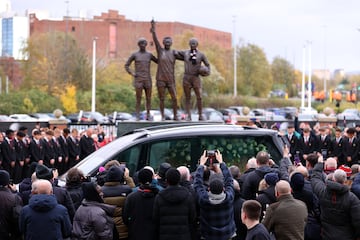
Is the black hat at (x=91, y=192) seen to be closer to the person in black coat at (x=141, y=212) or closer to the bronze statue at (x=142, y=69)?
the person in black coat at (x=141, y=212)

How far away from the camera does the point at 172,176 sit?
9352 mm

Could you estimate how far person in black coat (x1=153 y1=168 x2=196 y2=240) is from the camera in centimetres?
936

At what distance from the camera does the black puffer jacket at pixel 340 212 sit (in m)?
9.74

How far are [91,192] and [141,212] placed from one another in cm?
69

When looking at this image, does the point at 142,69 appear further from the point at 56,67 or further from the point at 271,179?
the point at 56,67

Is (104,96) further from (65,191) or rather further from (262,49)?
(65,191)

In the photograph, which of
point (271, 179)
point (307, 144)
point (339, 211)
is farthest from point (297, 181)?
point (307, 144)

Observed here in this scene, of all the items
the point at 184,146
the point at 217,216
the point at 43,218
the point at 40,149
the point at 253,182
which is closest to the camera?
the point at 43,218

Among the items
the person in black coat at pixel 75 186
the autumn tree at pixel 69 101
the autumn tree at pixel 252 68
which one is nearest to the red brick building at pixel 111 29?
the autumn tree at pixel 252 68

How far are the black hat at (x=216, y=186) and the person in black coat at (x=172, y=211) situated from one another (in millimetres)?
329

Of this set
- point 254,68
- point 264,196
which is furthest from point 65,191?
point 254,68

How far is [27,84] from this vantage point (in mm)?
64938

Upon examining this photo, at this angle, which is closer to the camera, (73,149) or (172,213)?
(172,213)

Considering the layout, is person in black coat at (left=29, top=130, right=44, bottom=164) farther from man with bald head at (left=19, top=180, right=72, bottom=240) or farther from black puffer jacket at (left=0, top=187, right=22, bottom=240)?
man with bald head at (left=19, top=180, right=72, bottom=240)
